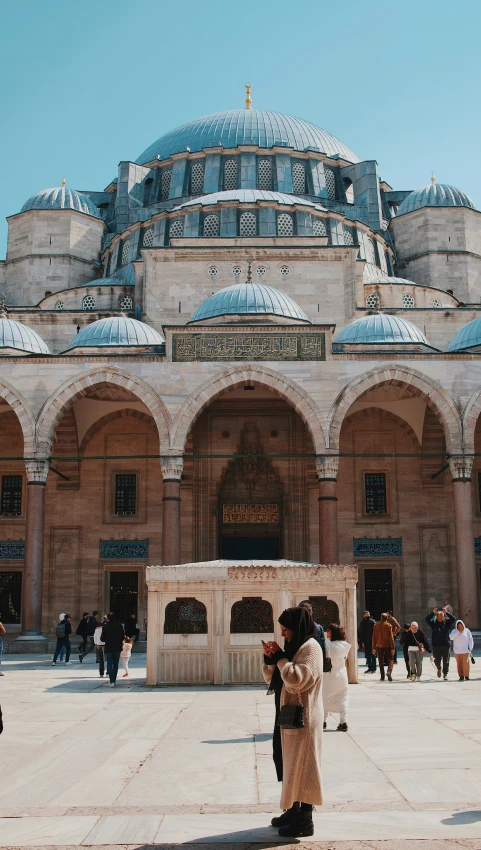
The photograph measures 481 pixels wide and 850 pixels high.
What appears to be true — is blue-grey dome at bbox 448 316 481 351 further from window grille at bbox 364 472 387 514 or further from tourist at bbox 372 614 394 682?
tourist at bbox 372 614 394 682

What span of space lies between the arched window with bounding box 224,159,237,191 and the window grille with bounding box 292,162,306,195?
192cm

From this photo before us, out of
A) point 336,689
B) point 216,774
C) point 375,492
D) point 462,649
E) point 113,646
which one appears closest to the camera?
point 216,774

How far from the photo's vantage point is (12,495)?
21656 mm

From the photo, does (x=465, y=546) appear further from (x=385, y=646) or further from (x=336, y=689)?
(x=336, y=689)

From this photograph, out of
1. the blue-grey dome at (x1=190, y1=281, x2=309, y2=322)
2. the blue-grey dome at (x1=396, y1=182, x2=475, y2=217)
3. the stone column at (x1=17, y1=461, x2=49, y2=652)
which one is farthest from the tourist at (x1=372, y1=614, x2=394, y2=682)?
the blue-grey dome at (x1=396, y1=182, x2=475, y2=217)

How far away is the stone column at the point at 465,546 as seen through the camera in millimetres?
17781

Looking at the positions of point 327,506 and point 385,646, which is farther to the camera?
point 327,506

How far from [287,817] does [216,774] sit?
1319 mm

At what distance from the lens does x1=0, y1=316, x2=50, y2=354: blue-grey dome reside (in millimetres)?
19750

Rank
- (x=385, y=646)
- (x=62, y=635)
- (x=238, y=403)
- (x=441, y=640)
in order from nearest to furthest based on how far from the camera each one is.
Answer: (x=385, y=646), (x=441, y=640), (x=62, y=635), (x=238, y=403)

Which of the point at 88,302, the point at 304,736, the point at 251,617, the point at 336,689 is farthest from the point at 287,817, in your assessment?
the point at 88,302

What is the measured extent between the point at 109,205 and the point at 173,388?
52.0ft

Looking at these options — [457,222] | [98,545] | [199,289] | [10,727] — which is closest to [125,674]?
[10,727]

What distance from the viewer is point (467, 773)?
5227 mm
